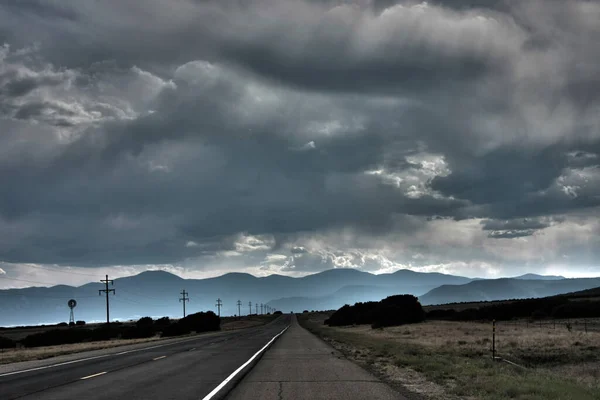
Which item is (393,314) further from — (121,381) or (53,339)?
(121,381)

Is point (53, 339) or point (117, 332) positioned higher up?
point (53, 339)

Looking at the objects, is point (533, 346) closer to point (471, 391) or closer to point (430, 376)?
point (430, 376)

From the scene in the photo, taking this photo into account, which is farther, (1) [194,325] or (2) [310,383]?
(1) [194,325]

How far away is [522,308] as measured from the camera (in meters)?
105

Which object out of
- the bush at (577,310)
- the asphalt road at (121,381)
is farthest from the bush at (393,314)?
the asphalt road at (121,381)

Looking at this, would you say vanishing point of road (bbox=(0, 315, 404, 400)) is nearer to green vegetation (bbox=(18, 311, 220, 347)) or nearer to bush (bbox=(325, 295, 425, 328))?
green vegetation (bbox=(18, 311, 220, 347))

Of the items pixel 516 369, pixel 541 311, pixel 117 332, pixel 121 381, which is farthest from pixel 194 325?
pixel 121 381

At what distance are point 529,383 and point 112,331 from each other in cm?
8073

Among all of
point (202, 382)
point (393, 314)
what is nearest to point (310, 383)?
point (202, 382)

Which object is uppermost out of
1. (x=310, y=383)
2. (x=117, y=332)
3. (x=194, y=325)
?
(x=310, y=383)

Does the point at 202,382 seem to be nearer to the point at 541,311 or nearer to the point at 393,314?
the point at 393,314

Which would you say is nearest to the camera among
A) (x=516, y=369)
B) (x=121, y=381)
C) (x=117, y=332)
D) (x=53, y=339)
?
(x=121, y=381)

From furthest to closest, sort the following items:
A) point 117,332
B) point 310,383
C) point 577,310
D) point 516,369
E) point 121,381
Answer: point 577,310 → point 117,332 → point 516,369 → point 121,381 → point 310,383

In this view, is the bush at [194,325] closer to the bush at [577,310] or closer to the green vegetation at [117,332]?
the green vegetation at [117,332]
